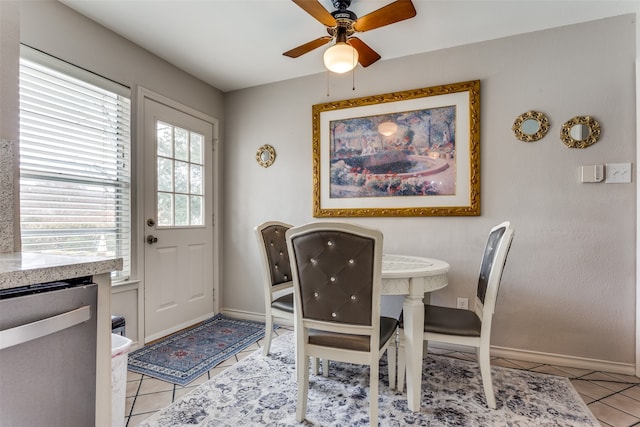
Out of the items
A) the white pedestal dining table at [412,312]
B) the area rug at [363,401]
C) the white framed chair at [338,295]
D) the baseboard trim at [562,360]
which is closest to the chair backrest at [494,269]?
the white pedestal dining table at [412,312]

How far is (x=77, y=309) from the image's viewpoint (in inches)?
34.2

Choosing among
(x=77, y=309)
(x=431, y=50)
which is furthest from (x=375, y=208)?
(x=77, y=309)

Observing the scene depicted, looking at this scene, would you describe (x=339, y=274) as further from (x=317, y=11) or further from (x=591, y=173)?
(x=591, y=173)

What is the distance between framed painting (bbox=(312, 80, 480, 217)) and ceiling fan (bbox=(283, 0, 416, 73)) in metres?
0.80

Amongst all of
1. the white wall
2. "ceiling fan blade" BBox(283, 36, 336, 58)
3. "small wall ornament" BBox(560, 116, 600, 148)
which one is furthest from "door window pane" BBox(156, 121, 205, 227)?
"small wall ornament" BBox(560, 116, 600, 148)

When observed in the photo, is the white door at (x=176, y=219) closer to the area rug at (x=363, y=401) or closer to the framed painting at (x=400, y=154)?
the area rug at (x=363, y=401)

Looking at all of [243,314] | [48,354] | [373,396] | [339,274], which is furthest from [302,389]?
[243,314]

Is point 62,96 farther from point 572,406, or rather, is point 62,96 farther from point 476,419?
point 572,406

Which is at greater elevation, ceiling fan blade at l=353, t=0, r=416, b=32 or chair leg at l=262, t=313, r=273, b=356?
ceiling fan blade at l=353, t=0, r=416, b=32

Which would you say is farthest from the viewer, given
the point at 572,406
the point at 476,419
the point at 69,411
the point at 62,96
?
the point at 62,96

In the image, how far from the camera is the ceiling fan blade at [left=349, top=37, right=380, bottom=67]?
2.08 meters

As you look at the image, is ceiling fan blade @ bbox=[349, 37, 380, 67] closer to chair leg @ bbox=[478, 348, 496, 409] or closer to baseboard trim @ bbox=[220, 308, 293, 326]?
chair leg @ bbox=[478, 348, 496, 409]

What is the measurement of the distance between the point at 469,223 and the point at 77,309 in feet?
8.28

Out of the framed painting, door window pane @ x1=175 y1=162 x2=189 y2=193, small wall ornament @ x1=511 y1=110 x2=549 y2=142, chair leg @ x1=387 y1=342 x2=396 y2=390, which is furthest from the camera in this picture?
door window pane @ x1=175 y1=162 x2=189 y2=193
